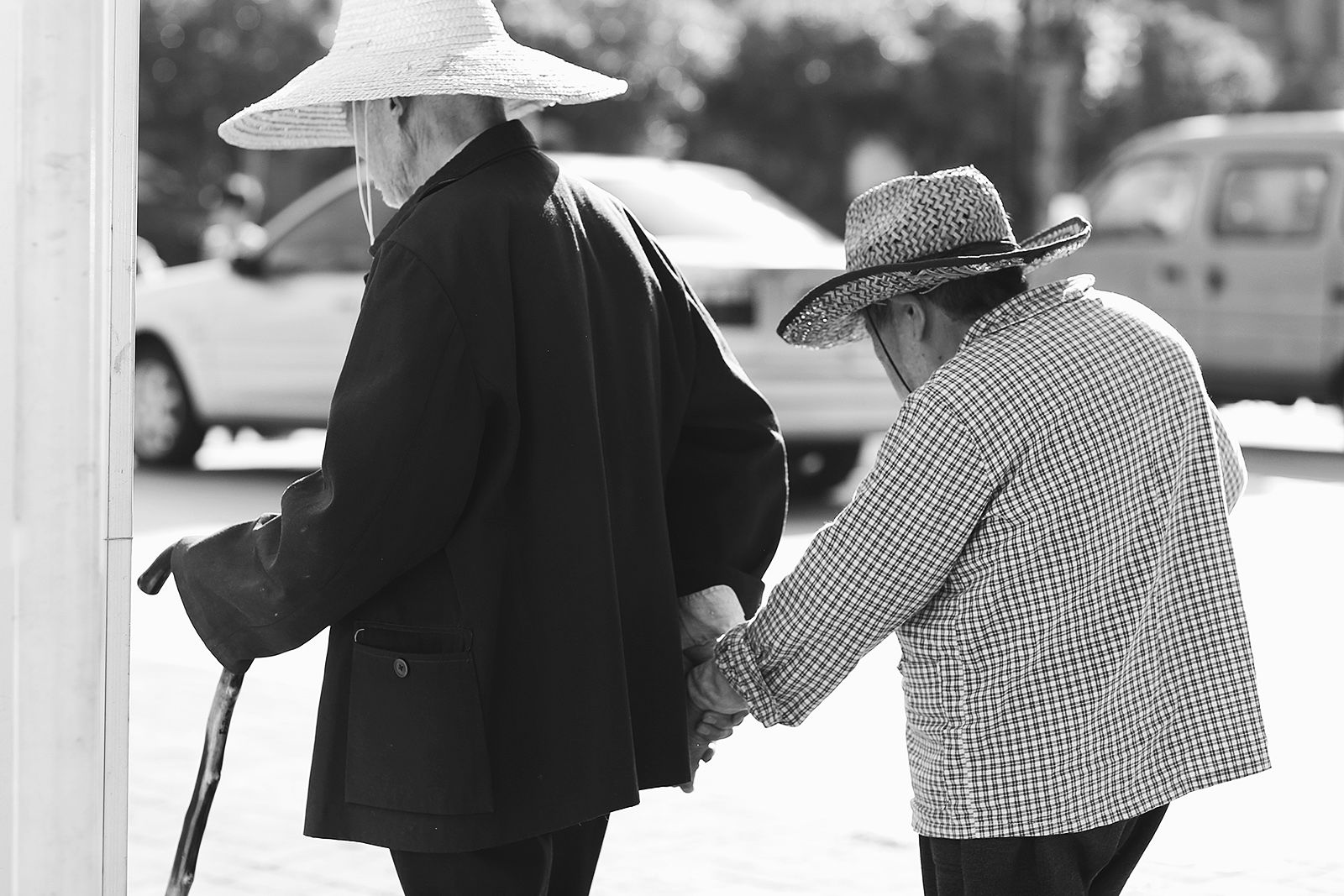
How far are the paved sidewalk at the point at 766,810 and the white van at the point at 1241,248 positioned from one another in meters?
5.94

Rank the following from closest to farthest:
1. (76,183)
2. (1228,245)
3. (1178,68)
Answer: (76,183) → (1228,245) → (1178,68)

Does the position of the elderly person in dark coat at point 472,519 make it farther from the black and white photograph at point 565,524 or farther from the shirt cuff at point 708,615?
the shirt cuff at point 708,615

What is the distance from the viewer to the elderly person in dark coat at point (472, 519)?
2.51 m

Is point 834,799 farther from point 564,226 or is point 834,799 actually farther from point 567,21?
point 567,21

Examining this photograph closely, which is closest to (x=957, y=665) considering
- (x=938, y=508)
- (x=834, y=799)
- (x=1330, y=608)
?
(x=938, y=508)

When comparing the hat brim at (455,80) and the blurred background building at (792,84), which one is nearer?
the hat brim at (455,80)

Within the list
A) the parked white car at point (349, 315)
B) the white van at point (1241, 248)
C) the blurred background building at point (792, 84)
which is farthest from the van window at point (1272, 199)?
the blurred background building at point (792, 84)

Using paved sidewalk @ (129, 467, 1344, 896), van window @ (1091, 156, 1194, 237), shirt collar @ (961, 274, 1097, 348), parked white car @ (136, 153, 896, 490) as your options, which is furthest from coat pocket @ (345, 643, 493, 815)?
van window @ (1091, 156, 1194, 237)

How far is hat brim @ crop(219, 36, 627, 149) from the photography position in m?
2.70

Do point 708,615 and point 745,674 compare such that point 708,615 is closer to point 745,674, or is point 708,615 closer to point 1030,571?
point 745,674

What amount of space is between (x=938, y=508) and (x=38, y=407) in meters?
1.11

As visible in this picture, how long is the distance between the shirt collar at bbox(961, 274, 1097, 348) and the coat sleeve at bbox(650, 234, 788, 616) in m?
0.50

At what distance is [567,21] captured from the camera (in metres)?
24.0

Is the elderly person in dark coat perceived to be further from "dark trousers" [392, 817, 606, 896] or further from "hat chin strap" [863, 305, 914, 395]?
"hat chin strap" [863, 305, 914, 395]
